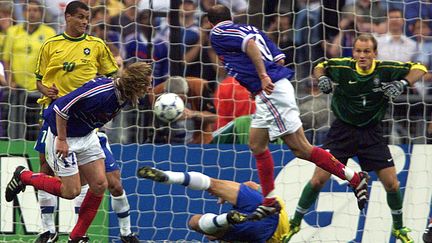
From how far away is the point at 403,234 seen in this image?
10828mm

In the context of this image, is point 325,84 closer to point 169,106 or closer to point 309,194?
point 309,194

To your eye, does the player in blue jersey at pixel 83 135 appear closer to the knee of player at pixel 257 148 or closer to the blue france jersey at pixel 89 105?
the blue france jersey at pixel 89 105

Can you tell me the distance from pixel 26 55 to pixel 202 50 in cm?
175

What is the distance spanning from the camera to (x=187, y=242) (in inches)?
460

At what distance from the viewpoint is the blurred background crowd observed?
12195 millimetres

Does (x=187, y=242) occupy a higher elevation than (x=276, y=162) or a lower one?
lower

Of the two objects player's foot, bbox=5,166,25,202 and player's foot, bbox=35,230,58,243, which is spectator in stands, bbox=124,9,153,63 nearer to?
player's foot, bbox=5,166,25,202

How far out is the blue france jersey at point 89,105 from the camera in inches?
368

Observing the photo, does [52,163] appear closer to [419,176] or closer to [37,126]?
[37,126]

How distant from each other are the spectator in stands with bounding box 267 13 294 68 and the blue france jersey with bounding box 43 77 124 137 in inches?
126

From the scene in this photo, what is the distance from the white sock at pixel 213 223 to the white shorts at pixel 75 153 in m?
1.20

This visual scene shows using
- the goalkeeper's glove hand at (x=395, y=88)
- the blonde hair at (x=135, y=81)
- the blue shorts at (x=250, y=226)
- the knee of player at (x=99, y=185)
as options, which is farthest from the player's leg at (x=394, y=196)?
the blonde hair at (x=135, y=81)

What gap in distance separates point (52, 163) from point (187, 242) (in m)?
2.23

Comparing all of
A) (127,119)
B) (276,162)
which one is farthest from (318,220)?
(127,119)
